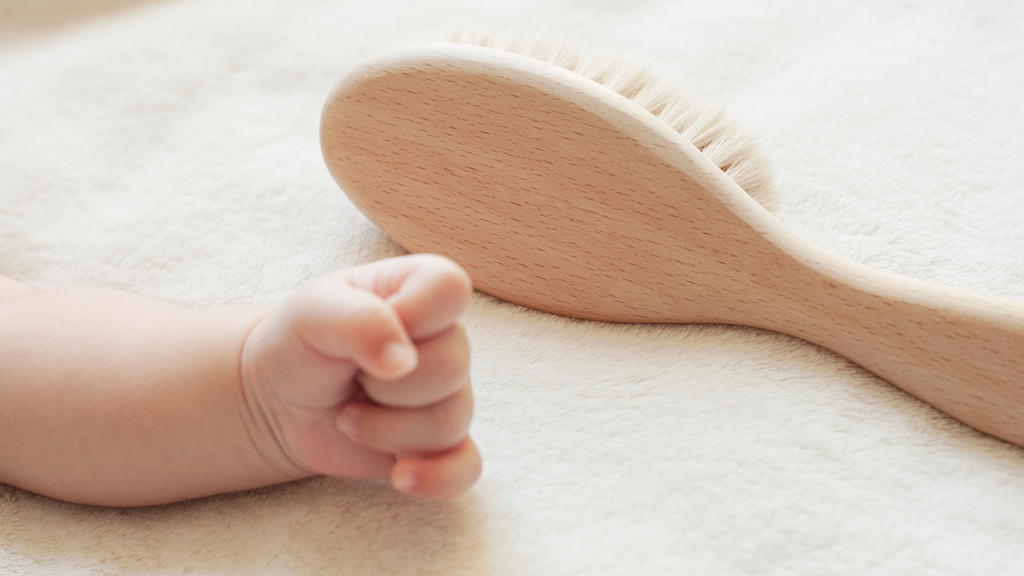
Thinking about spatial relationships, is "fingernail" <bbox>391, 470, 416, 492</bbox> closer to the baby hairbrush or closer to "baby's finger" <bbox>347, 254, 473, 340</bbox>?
"baby's finger" <bbox>347, 254, 473, 340</bbox>

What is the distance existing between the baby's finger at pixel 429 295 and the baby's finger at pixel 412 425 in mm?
41

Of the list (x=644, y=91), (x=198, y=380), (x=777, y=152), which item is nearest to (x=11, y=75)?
(x=198, y=380)

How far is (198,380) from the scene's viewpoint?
0.37m

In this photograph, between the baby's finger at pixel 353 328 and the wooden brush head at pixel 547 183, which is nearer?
the baby's finger at pixel 353 328

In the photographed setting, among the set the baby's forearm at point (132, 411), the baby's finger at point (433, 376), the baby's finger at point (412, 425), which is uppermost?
the baby's finger at point (433, 376)

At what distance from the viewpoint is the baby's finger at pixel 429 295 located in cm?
29

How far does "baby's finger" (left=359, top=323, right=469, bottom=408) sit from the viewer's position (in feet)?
1.01

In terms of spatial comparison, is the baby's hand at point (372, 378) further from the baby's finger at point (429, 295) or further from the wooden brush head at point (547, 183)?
the wooden brush head at point (547, 183)

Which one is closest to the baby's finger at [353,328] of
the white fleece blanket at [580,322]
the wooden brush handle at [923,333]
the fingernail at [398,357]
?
the fingernail at [398,357]

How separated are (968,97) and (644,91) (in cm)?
29

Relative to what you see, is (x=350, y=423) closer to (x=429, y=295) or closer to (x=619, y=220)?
(x=429, y=295)

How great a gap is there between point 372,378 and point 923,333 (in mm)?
297

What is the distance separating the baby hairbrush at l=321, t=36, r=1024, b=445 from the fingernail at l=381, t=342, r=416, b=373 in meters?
0.19

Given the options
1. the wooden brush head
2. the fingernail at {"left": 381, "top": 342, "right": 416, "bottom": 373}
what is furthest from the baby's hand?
the wooden brush head
